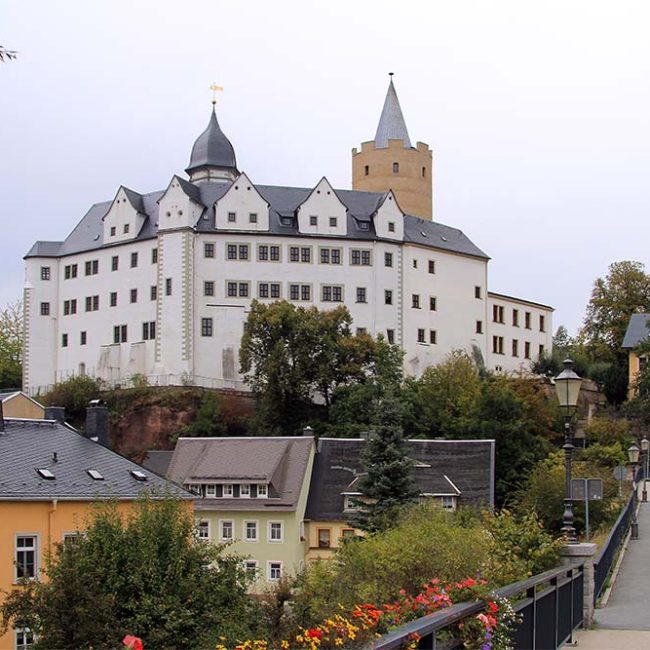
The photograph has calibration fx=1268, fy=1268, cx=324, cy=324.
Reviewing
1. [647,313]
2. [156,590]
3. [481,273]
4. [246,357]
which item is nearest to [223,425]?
[246,357]

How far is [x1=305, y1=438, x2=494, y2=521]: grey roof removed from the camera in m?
60.9

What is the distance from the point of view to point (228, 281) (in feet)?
294

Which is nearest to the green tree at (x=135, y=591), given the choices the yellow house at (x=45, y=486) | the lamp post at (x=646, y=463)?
the yellow house at (x=45, y=486)

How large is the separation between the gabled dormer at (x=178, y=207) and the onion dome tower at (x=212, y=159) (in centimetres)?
1426

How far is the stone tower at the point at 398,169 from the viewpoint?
10606 centimetres

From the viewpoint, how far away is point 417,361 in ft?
298

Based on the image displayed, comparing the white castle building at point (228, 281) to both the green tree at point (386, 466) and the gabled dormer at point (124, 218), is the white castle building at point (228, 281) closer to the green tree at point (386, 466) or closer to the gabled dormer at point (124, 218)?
the gabled dormer at point (124, 218)

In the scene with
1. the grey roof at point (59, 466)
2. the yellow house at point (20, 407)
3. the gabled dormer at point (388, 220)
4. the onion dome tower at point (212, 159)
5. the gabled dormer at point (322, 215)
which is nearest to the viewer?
the grey roof at point (59, 466)

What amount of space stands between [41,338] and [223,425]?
2113 cm

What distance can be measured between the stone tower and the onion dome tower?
10732mm

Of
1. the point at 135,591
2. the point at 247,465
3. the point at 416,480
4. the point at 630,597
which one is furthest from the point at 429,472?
the point at 630,597

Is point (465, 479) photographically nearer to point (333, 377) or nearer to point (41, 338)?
point (333, 377)

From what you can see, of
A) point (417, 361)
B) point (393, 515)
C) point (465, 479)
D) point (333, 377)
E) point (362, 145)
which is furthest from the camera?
point (362, 145)

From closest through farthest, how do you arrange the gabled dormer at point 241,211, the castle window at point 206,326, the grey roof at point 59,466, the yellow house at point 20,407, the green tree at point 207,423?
the grey roof at point 59,466 → the yellow house at point 20,407 → the green tree at point 207,423 → the castle window at point 206,326 → the gabled dormer at point 241,211
